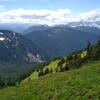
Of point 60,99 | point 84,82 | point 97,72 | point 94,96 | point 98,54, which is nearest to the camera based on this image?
point 94,96

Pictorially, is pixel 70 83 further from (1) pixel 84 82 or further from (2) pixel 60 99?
(2) pixel 60 99

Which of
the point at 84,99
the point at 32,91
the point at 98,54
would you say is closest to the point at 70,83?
the point at 32,91

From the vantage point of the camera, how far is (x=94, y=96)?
34.7 meters

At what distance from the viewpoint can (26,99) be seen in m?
40.4

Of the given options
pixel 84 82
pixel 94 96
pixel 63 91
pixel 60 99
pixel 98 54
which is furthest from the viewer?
pixel 98 54

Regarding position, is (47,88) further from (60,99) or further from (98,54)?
(98,54)

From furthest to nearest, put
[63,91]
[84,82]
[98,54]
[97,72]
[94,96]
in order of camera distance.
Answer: [98,54] < [97,72] < [84,82] < [63,91] < [94,96]

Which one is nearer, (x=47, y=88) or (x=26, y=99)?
(x=26, y=99)

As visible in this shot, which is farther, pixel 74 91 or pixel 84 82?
pixel 84 82

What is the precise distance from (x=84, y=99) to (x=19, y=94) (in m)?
12.1

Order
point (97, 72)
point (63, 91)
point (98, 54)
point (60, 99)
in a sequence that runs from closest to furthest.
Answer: point (60, 99) < point (63, 91) < point (97, 72) < point (98, 54)

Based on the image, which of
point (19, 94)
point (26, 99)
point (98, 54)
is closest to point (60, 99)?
point (26, 99)

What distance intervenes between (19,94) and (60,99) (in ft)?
29.0

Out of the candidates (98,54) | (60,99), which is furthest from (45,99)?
(98,54)
